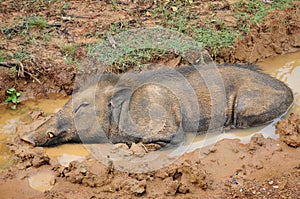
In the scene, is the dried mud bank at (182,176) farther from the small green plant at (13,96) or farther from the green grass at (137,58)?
the green grass at (137,58)

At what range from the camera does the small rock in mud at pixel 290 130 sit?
6785mm

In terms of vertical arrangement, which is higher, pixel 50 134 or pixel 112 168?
pixel 50 134

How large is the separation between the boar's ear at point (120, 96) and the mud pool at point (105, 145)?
0.65 metres

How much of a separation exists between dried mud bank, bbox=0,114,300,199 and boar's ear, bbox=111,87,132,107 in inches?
35.9

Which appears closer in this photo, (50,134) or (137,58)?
(50,134)

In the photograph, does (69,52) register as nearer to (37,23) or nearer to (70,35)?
(70,35)

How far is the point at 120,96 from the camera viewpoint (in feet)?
22.6

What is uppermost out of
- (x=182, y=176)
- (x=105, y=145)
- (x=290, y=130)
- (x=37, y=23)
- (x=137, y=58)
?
(x=37, y=23)

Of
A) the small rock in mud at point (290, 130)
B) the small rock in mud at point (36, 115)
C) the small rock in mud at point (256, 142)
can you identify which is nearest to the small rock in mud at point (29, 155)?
the small rock in mud at point (36, 115)

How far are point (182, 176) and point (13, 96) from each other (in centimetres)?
336

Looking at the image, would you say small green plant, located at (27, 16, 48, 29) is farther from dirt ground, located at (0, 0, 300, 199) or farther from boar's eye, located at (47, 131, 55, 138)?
boar's eye, located at (47, 131, 55, 138)

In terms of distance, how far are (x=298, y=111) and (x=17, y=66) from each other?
15.6 feet

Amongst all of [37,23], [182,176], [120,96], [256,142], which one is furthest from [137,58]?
[182,176]

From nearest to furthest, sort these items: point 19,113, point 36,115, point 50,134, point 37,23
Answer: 1. point 50,134
2. point 36,115
3. point 19,113
4. point 37,23
